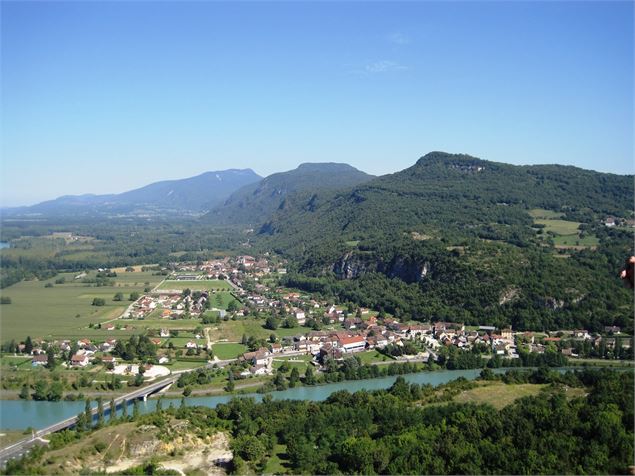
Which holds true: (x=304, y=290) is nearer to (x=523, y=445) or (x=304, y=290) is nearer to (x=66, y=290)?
(x=66, y=290)

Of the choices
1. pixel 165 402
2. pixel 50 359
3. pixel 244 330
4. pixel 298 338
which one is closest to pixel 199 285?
pixel 244 330

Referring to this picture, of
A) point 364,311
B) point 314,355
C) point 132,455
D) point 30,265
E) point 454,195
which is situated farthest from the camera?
point 454,195

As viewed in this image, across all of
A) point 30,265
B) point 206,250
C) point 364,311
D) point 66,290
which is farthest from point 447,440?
point 206,250

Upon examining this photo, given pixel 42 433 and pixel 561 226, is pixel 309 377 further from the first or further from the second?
pixel 561 226

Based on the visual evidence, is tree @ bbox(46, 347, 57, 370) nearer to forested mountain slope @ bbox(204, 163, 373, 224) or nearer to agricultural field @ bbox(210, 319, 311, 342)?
agricultural field @ bbox(210, 319, 311, 342)

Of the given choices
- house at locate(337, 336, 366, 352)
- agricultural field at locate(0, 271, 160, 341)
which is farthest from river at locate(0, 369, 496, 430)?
agricultural field at locate(0, 271, 160, 341)

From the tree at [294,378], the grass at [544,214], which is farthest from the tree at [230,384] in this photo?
the grass at [544,214]
